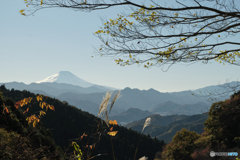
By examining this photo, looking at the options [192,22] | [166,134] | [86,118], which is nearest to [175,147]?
[192,22]

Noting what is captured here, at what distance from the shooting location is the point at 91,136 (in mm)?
2121

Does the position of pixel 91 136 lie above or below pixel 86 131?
above

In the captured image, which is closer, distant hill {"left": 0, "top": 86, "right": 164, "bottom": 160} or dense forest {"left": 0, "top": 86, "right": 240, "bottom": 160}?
dense forest {"left": 0, "top": 86, "right": 240, "bottom": 160}

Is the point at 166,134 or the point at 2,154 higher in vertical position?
the point at 2,154

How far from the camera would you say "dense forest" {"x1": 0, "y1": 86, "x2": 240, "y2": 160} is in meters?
2.47

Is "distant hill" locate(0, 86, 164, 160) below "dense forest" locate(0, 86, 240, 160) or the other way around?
below

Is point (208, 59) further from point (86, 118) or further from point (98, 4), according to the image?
point (86, 118)

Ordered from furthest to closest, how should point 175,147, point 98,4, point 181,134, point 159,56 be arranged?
point 181,134 < point 175,147 < point 159,56 < point 98,4

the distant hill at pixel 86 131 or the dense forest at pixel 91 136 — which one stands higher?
the dense forest at pixel 91 136

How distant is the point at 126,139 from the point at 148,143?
6283 millimetres

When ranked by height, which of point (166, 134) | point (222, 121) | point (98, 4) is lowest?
point (166, 134)

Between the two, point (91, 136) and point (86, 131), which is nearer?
point (91, 136)

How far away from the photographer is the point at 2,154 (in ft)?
7.79

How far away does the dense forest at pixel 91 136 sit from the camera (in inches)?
97.2
